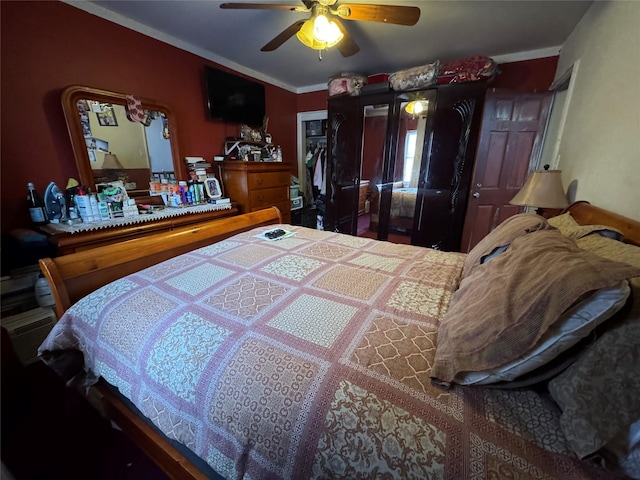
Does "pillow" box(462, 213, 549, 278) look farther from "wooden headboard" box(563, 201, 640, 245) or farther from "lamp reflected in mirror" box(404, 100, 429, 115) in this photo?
"lamp reflected in mirror" box(404, 100, 429, 115)

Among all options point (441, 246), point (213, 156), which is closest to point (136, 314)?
point (213, 156)

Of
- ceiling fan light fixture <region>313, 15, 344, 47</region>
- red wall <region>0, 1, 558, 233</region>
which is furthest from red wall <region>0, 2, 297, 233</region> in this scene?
ceiling fan light fixture <region>313, 15, 344, 47</region>

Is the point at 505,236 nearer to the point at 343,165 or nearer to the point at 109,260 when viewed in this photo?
the point at 109,260

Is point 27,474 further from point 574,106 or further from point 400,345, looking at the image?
point 574,106

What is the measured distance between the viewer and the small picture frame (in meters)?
2.68

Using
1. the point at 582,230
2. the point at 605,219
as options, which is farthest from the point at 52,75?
the point at 605,219

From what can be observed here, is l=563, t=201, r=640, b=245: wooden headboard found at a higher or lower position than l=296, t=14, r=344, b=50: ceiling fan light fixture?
lower

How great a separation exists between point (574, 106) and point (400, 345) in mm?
2452

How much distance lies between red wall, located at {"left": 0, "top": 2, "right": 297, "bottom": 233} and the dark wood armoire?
2.09 metres

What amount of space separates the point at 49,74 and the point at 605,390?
10.4 ft

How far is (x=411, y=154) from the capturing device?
2.97 meters

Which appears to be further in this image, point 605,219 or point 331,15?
point 331,15

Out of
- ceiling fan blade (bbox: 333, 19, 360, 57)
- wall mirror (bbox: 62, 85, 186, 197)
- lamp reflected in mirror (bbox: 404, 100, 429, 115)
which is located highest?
ceiling fan blade (bbox: 333, 19, 360, 57)

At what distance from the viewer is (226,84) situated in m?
2.82
